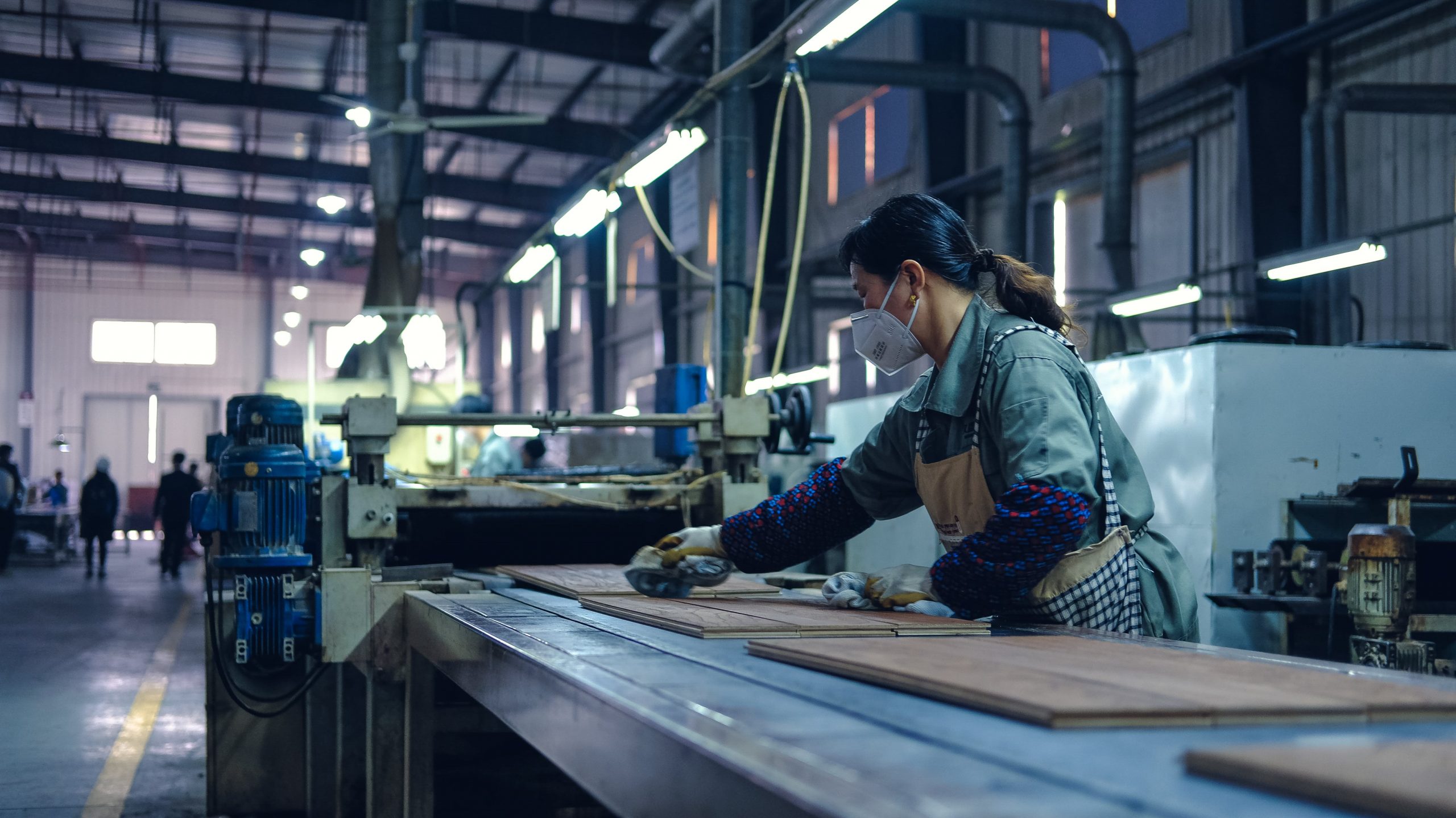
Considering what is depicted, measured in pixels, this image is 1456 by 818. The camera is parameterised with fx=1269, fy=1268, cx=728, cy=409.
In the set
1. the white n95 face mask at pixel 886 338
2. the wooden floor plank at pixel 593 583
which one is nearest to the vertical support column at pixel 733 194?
the wooden floor plank at pixel 593 583

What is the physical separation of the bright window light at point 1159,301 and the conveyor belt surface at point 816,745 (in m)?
6.32

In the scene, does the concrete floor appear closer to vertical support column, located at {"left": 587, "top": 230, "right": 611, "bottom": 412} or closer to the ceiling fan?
the ceiling fan

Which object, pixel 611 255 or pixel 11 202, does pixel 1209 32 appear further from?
pixel 11 202

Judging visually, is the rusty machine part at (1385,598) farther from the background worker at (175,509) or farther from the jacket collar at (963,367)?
the background worker at (175,509)

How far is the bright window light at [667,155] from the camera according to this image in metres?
6.09

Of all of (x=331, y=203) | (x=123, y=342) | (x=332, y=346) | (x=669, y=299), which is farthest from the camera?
(x=332, y=346)

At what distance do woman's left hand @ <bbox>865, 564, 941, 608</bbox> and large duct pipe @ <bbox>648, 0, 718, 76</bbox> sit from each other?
8.31m

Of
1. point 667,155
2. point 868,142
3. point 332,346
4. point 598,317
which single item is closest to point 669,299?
point 598,317

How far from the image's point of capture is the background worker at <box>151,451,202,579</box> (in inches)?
543

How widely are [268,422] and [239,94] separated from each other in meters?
12.8

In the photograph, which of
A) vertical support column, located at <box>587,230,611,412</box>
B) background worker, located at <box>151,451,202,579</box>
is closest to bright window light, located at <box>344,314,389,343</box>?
background worker, located at <box>151,451,202,579</box>

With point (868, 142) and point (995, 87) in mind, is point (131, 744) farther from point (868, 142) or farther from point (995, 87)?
point (868, 142)

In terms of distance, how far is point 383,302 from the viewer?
971cm

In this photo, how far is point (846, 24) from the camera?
430 cm
